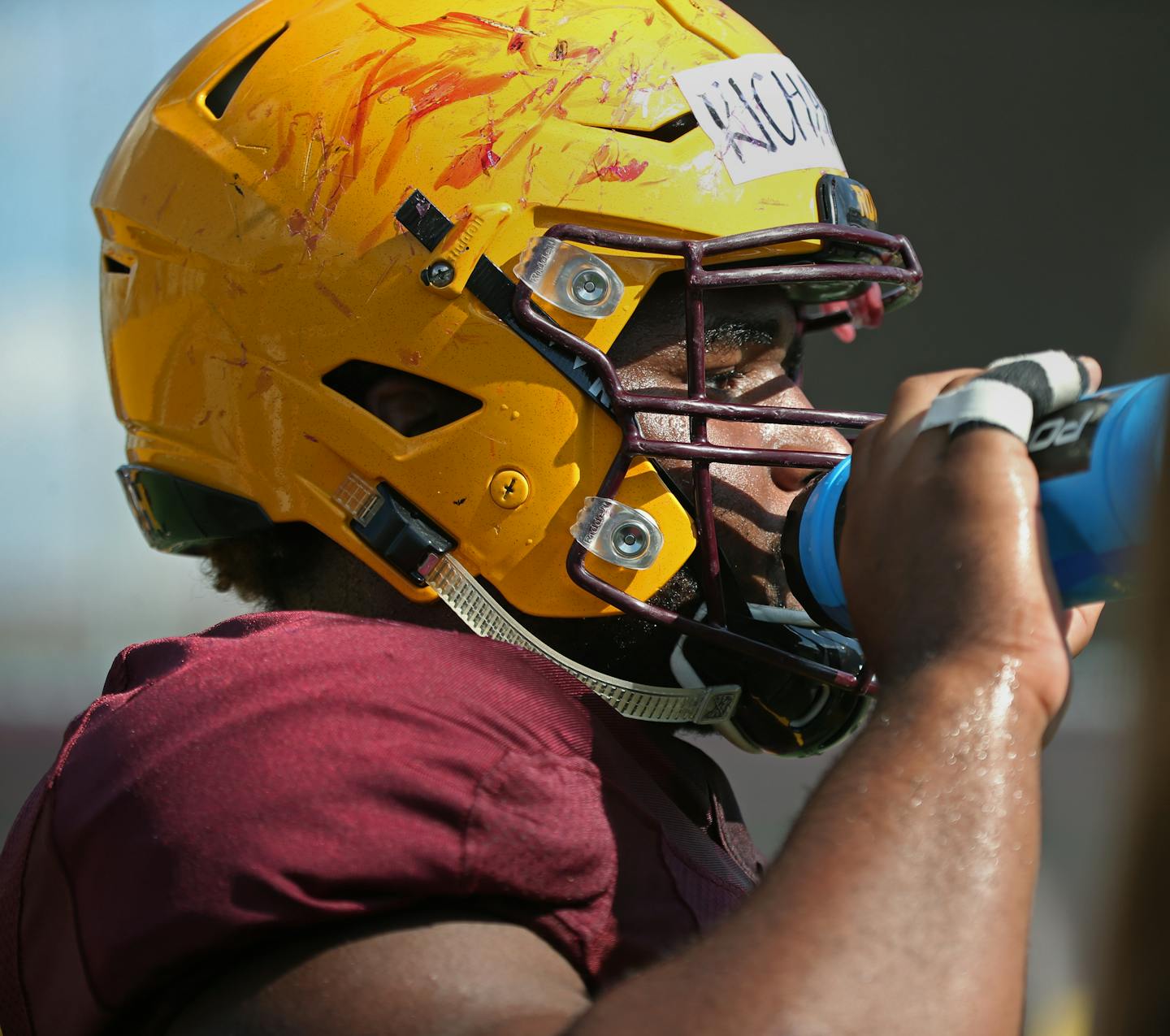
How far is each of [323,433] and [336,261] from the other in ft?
0.74

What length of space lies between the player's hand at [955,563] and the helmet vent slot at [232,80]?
1104 millimetres

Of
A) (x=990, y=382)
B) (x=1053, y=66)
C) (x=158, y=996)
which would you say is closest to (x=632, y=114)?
(x=990, y=382)

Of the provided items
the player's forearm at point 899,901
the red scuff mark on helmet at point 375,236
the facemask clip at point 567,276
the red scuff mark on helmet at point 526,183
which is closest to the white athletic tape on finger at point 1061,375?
the player's forearm at point 899,901

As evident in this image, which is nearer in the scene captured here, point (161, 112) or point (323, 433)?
point (323, 433)

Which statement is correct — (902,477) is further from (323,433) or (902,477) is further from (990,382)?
(323,433)

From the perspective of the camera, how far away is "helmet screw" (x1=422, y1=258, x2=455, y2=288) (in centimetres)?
173

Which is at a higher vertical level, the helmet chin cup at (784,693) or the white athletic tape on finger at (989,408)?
the white athletic tape on finger at (989,408)

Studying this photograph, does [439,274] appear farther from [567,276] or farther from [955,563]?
[955,563]

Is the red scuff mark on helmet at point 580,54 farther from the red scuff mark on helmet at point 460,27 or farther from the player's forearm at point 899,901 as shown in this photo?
the player's forearm at point 899,901

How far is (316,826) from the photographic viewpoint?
1210mm

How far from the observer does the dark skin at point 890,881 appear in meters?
1.02

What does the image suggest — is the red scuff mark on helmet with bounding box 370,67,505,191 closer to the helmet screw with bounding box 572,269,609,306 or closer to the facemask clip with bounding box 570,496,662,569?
the helmet screw with bounding box 572,269,609,306

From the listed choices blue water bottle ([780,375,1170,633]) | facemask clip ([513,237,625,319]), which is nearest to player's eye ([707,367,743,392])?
facemask clip ([513,237,625,319])

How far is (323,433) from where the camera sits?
1787 millimetres
